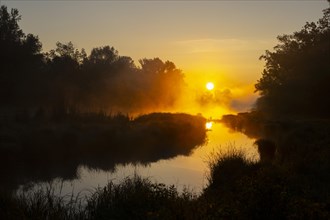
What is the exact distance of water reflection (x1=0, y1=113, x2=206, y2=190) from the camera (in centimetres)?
2394

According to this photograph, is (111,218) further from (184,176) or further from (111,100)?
(111,100)

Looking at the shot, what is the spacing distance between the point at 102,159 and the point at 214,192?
14.2 meters

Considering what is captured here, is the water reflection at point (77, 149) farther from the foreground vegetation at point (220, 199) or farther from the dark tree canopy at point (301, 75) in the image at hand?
the dark tree canopy at point (301, 75)

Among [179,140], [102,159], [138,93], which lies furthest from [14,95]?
[138,93]

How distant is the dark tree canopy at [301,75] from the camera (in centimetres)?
5881

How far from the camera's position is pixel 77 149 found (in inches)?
1240

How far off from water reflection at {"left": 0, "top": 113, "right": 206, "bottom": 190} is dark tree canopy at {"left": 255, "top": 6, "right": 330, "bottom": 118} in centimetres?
2336

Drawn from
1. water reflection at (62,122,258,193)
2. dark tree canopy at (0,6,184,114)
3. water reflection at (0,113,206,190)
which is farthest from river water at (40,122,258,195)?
dark tree canopy at (0,6,184,114)

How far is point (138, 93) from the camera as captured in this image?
9731 centimetres

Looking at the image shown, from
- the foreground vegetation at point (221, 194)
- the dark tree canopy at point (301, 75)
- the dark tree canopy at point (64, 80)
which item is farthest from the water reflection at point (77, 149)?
the dark tree canopy at point (301, 75)

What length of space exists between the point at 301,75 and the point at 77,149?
3954 centimetres

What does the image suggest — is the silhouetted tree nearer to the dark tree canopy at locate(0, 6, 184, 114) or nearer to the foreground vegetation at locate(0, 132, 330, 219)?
the dark tree canopy at locate(0, 6, 184, 114)

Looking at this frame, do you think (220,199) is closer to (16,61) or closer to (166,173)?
(166,173)

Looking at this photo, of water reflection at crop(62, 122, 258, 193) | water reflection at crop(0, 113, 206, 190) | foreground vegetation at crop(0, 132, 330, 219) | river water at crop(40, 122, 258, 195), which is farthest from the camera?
water reflection at crop(0, 113, 206, 190)
